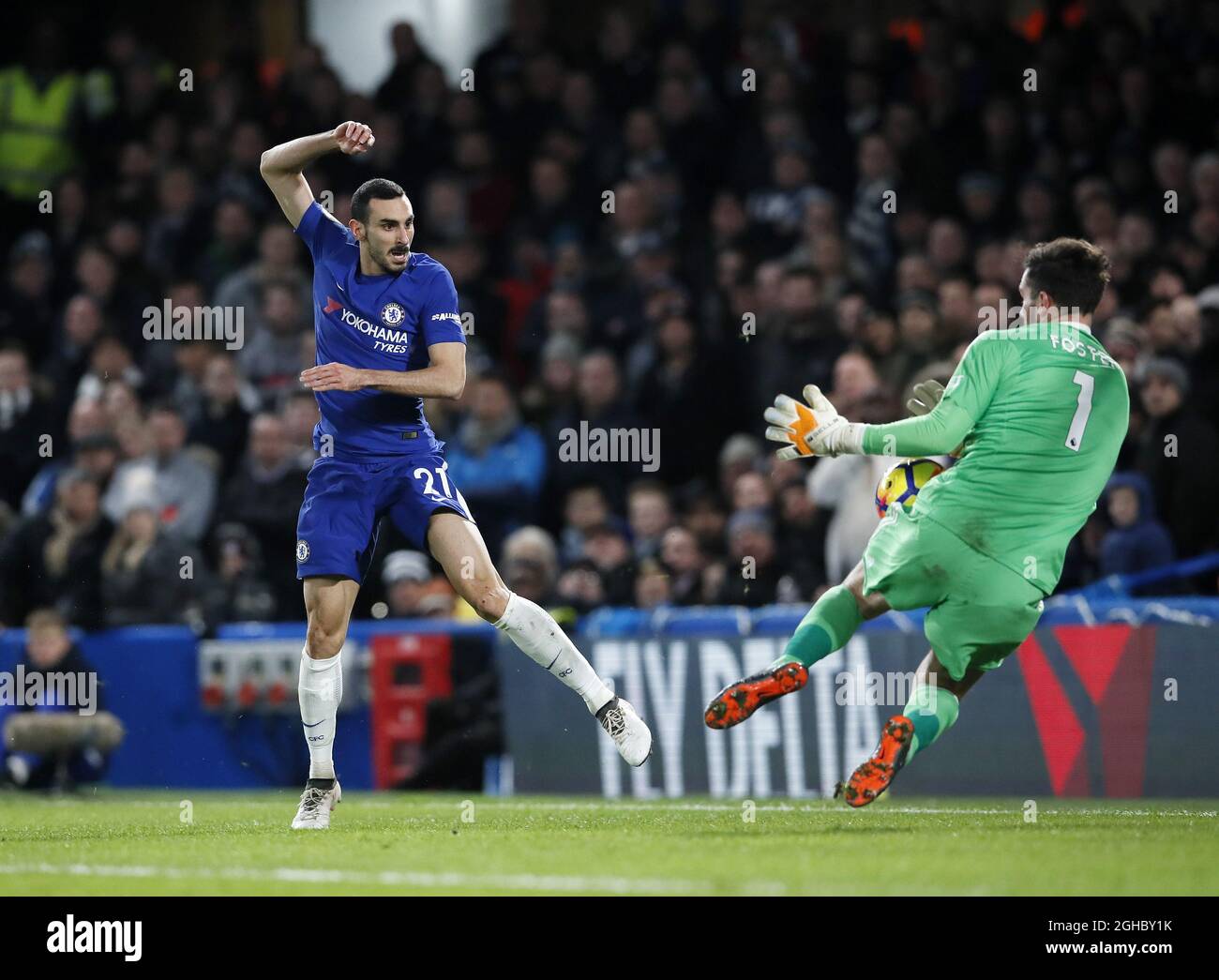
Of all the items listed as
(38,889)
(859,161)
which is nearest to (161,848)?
(38,889)

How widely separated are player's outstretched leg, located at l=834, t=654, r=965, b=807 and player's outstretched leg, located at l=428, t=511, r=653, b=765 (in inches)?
44.4

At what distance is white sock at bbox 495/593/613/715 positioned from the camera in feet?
27.4

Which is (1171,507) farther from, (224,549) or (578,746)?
(224,549)

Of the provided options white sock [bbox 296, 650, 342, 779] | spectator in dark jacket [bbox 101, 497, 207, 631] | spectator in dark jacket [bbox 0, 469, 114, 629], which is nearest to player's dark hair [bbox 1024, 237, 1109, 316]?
white sock [bbox 296, 650, 342, 779]

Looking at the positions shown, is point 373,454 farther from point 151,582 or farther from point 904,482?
point 151,582

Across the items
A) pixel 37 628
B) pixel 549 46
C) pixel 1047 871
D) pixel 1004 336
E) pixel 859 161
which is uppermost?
pixel 549 46

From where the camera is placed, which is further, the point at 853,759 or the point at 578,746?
the point at 578,746

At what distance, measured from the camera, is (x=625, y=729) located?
8.41 meters

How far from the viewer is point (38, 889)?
6402 millimetres

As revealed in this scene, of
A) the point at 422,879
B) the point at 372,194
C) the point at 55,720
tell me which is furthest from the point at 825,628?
the point at 55,720

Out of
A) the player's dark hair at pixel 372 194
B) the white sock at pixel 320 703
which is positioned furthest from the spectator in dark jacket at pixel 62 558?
the player's dark hair at pixel 372 194

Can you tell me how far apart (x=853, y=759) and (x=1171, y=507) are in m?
2.25

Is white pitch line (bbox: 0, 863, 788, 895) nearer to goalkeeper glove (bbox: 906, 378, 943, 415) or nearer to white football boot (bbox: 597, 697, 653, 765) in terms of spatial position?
white football boot (bbox: 597, 697, 653, 765)

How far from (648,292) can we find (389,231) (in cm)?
647
